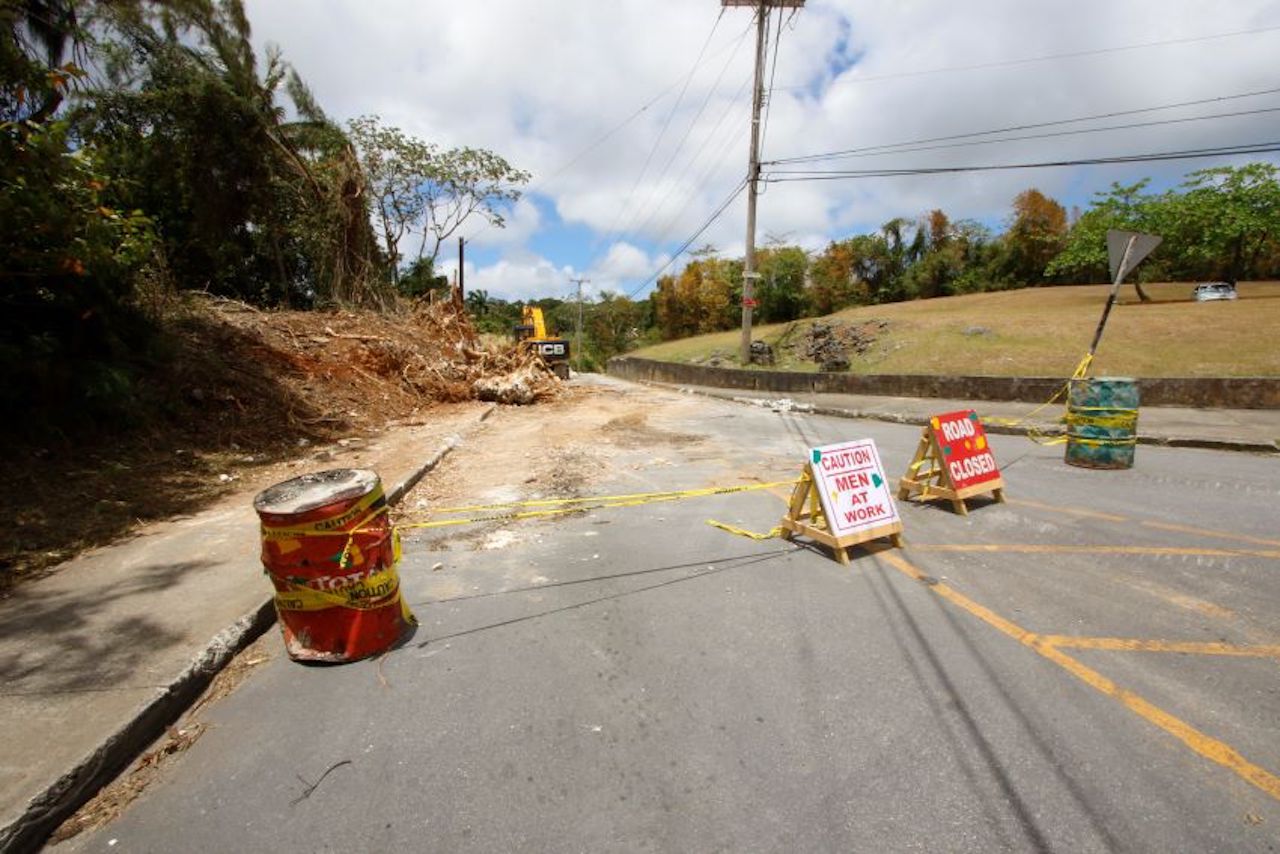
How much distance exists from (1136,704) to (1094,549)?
98.9 inches

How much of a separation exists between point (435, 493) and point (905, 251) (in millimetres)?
66152

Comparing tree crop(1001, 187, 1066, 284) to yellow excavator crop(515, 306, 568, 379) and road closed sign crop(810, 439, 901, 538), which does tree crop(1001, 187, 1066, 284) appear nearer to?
yellow excavator crop(515, 306, 568, 379)

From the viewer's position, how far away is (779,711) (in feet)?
9.96

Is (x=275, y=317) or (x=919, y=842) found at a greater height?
(x=275, y=317)

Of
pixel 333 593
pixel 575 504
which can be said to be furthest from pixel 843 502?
pixel 333 593

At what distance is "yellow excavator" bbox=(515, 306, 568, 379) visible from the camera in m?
24.2

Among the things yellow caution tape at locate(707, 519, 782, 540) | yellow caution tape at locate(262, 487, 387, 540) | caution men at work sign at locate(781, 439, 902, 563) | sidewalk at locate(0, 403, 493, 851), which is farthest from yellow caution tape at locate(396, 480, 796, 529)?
yellow caution tape at locate(262, 487, 387, 540)

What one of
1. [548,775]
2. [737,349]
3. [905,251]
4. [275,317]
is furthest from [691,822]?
[905,251]

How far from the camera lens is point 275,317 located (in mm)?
15148

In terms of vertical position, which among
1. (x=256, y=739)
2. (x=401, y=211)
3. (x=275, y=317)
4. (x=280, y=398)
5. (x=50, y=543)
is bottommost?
(x=256, y=739)

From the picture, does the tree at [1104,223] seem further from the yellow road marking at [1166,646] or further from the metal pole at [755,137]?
the yellow road marking at [1166,646]

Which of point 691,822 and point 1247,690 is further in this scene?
point 1247,690

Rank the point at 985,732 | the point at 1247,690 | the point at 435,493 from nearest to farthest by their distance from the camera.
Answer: the point at 985,732, the point at 1247,690, the point at 435,493

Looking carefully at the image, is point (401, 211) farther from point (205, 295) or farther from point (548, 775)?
point (548, 775)
